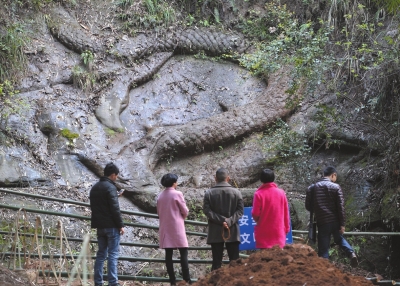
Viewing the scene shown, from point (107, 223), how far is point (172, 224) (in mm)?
699

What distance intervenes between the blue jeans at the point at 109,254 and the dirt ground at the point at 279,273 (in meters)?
0.97

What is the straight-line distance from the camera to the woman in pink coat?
648 centimetres

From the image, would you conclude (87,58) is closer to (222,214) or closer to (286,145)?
(286,145)

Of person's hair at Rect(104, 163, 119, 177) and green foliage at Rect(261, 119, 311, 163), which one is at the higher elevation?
green foliage at Rect(261, 119, 311, 163)

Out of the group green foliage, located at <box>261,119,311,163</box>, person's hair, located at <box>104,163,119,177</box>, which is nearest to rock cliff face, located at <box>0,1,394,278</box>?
green foliage, located at <box>261,119,311,163</box>

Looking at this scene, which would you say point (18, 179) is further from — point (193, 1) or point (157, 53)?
point (193, 1)

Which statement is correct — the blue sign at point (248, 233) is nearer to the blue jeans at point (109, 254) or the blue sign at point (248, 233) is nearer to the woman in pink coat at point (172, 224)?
the woman in pink coat at point (172, 224)

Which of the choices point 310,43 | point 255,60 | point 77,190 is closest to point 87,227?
point 77,190

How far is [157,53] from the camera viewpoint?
549 inches

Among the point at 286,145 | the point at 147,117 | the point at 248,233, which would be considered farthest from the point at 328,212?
the point at 147,117

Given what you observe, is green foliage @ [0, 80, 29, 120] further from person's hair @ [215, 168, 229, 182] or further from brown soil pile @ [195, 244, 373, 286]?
brown soil pile @ [195, 244, 373, 286]

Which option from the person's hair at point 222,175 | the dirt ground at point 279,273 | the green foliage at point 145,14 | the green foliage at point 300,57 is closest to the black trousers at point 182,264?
the person's hair at point 222,175

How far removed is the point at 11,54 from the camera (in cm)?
1177

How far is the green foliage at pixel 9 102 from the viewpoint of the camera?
35.7ft
